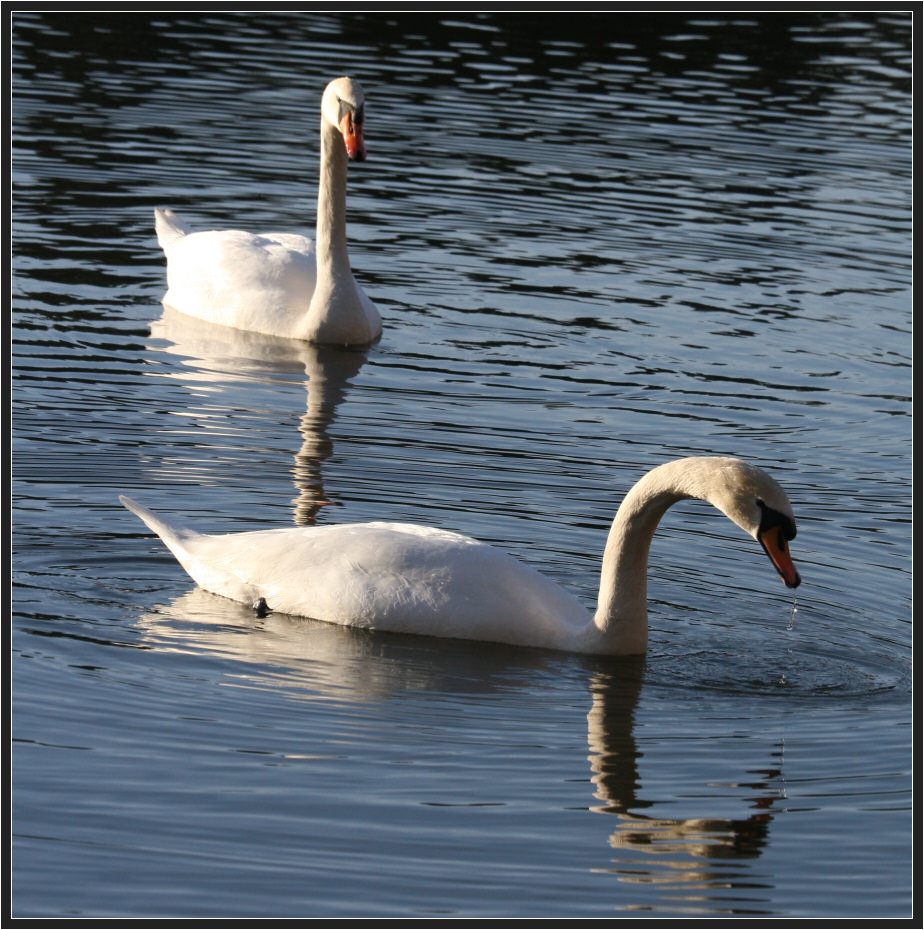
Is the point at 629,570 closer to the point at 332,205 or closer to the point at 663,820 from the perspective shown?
the point at 663,820

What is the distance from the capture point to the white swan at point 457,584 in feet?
29.2

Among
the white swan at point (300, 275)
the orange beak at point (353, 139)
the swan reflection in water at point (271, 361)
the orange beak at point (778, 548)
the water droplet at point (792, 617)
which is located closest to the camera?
the orange beak at point (778, 548)

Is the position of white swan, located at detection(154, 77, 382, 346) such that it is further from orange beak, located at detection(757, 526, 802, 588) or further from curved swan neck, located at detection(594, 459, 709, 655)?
orange beak, located at detection(757, 526, 802, 588)

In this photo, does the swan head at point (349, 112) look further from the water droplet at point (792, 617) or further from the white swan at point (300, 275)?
the water droplet at point (792, 617)

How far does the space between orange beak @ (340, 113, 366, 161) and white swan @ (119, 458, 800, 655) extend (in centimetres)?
626

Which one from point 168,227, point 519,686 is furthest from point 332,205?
point 519,686

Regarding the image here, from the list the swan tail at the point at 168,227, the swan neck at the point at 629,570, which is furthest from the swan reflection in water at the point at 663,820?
the swan tail at the point at 168,227

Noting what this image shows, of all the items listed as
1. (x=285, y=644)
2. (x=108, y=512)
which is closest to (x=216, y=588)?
(x=285, y=644)

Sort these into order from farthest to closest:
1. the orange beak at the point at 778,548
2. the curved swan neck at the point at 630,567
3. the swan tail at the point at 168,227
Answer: the swan tail at the point at 168,227
the curved swan neck at the point at 630,567
the orange beak at the point at 778,548

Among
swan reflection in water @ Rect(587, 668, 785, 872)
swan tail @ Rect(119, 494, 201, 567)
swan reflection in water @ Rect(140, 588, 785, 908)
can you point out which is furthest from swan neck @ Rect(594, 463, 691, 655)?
swan tail @ Rect(119, 494, 201, 567)

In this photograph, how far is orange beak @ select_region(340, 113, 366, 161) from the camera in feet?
48.9

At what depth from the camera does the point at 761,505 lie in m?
8.45

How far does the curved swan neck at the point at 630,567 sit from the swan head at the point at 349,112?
675cm

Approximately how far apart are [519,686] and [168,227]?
9.66m
